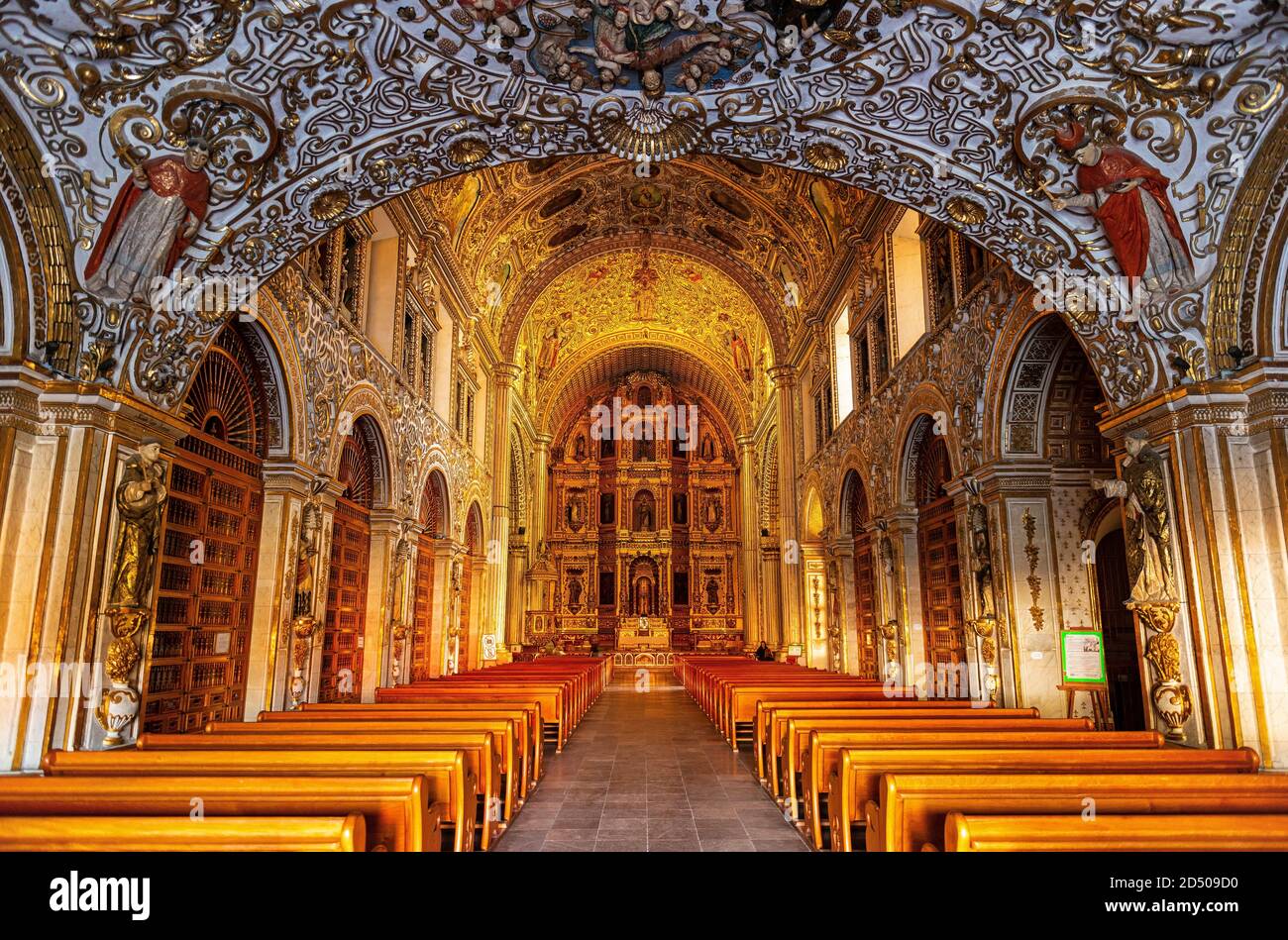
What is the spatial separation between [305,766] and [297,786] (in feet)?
3.91

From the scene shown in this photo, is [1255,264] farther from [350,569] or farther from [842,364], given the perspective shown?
[842,364]

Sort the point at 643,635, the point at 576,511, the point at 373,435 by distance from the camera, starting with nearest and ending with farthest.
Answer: the point at 373,435, the point at 643,635, the point at 576,511

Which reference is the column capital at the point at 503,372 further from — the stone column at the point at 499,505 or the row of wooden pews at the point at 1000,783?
the row of wooden pews at the point at 1000,783


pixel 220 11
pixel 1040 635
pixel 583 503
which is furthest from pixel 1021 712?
pixel 583 503

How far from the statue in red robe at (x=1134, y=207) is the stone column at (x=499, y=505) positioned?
18.3m

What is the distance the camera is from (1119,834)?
10.8 feet

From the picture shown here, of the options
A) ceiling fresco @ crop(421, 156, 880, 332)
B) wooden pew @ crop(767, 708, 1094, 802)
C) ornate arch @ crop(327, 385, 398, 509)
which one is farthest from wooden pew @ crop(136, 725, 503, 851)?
ceiling fresco @ crop(421, 156, 880, 332)

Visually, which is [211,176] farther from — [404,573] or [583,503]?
[583,503]

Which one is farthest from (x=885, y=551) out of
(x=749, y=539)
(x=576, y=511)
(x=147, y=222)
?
(x=576, y=511)

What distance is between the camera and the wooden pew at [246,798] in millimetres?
4008

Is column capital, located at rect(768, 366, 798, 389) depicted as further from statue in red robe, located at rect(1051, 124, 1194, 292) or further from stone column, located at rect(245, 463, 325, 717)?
statue in red robe, located at rect(1051, 124, 1194, 292)

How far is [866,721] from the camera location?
7.12 meters

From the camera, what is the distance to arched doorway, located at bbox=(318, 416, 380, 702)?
473 inches

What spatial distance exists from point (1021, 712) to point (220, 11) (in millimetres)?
9242
